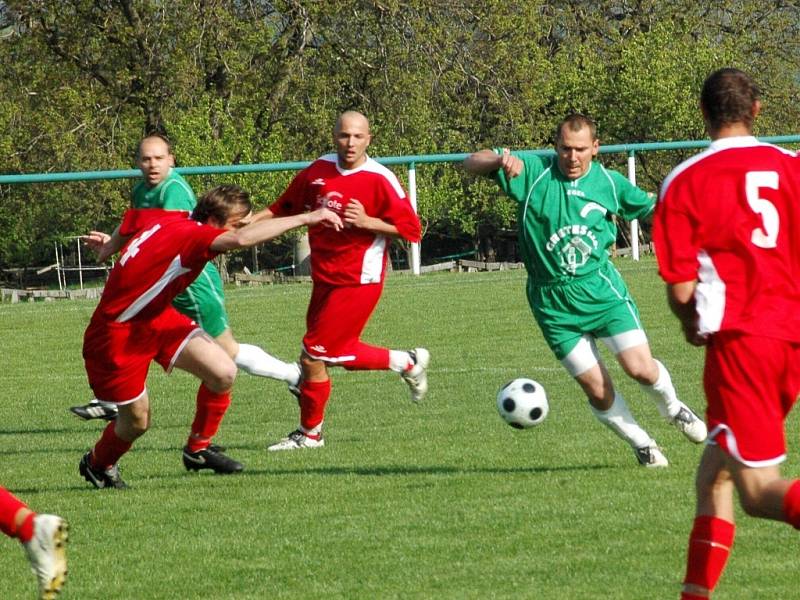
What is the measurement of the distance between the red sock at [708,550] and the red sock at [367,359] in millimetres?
4563

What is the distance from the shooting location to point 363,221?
8.39 metres

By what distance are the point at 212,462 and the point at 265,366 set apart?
5.59ft

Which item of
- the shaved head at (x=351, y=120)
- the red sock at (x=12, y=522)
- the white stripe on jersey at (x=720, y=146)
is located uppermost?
the white stripe on jersey at (x=720, y=146)

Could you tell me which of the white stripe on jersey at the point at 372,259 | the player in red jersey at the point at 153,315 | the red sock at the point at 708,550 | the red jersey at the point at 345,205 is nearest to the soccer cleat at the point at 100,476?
the player in red jersey at the point at 153,315

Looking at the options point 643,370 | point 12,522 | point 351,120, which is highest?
point 351,120

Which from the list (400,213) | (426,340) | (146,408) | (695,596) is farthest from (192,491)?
(426,340)

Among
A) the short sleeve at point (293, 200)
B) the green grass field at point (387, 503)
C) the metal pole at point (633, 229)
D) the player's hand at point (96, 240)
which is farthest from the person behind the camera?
the metal pole at point (633, 229)

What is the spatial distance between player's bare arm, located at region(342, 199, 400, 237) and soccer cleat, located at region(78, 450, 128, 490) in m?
1.99

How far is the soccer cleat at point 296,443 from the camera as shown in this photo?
859cm

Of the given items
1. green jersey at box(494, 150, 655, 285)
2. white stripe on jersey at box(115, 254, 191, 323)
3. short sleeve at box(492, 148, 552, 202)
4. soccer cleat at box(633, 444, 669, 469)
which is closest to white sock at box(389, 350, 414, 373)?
green jersey at box(494, 150, 655, 285)

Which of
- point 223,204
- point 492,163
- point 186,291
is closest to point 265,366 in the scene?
point 186,291

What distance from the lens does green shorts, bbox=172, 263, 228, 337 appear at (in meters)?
9.32

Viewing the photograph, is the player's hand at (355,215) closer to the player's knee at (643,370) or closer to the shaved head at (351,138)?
the shaved head at (351,138)

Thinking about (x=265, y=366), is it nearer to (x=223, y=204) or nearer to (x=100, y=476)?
(x=100, y=476)
